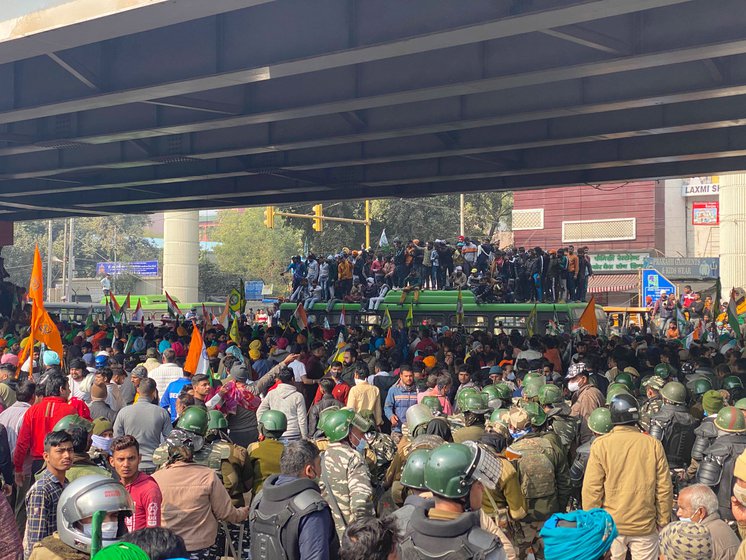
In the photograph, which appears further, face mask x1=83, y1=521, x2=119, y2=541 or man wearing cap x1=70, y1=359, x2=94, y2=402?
man wearing cap x1=70, y1=359, x2=94, y2=402

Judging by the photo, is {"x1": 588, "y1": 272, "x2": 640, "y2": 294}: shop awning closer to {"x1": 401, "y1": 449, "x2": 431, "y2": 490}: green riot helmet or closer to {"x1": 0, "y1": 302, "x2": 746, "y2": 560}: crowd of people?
{"x1": 0, "y1": 302, "x2": 746, "y2": 560}: crowd of people

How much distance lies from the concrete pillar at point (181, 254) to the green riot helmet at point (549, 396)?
45.4 metres

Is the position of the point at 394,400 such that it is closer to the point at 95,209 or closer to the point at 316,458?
the point at 316,458

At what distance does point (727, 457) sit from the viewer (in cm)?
763

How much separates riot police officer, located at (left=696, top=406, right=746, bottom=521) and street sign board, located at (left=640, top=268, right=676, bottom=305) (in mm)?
35055

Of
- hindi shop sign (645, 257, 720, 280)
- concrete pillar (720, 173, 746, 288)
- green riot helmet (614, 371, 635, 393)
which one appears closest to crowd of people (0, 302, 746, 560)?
green riot helmet (614, 371, 635, 393)

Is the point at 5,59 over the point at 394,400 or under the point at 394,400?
over

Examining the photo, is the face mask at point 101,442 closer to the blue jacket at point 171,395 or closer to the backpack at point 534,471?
the backpack at point 534,471

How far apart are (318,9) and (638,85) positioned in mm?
5111

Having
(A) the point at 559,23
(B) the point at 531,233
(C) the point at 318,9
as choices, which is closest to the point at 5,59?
(C) the point at 318,9

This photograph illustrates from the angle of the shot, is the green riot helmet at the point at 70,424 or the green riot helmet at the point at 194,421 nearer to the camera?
the green riot helmet at the point at 70,424

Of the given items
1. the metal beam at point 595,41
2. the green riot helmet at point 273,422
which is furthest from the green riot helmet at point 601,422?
the metal beam at point 595,41

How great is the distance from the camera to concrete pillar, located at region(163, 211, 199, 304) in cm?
5291

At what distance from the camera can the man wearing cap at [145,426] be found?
924 centimetres
